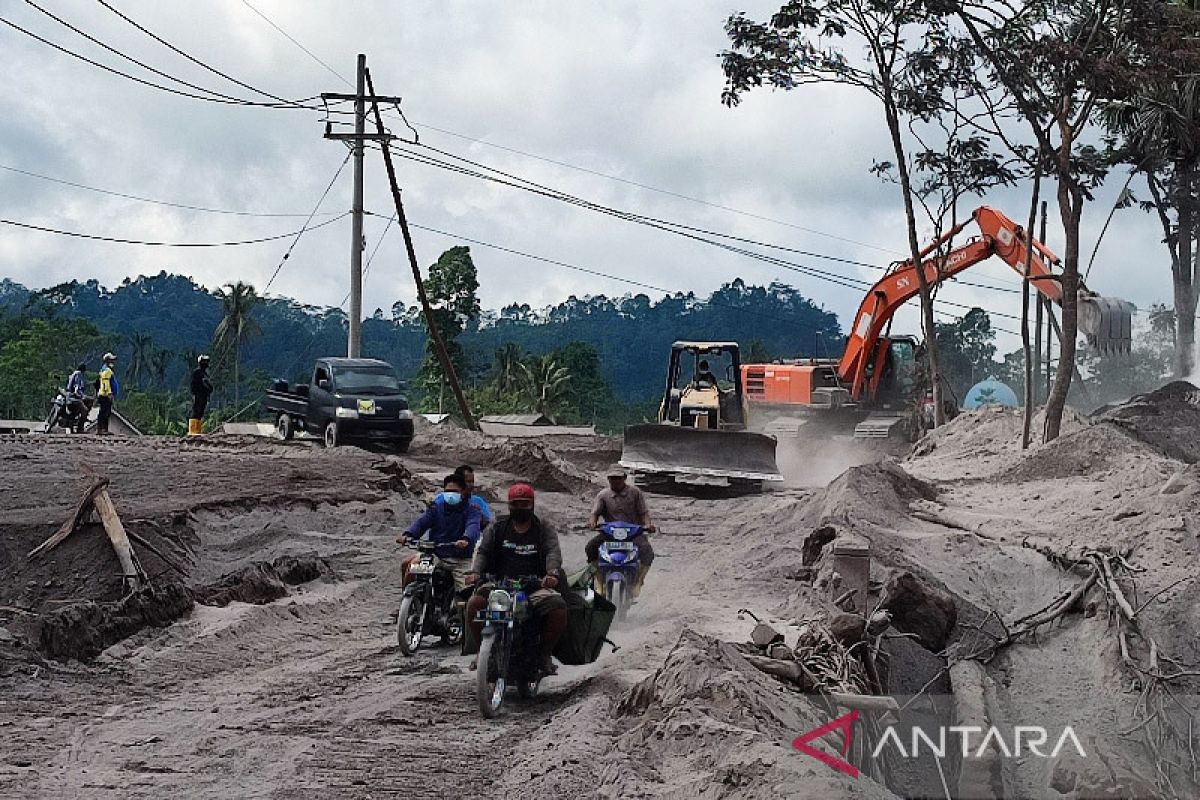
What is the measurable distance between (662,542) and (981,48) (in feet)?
35.5

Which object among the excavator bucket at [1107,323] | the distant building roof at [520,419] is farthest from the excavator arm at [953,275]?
the distant building roof at [520,419]

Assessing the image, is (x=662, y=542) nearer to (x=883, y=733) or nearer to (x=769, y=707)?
(x=883, y=733)

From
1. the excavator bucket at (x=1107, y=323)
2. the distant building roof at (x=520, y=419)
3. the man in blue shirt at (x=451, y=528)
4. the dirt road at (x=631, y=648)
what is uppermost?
the excavator bucket at (x=1107, y=323)

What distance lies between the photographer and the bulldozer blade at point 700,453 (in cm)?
2508

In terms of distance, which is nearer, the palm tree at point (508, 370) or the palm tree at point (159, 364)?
the palm tree at point (508, 370)

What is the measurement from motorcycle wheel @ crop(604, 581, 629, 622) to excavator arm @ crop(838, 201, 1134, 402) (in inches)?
575

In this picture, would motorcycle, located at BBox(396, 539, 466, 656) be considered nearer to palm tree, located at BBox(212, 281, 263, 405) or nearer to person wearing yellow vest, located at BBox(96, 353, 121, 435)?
person wearing yellow vest, located at BBox(96, 353, 121, 435)

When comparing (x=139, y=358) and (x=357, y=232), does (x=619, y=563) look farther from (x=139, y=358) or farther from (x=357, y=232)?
(x=139, y=358)

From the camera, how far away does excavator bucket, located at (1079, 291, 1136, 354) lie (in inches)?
965

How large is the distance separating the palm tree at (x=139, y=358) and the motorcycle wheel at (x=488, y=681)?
239 feet

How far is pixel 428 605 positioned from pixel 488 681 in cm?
238

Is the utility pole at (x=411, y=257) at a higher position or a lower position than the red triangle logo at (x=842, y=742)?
higher

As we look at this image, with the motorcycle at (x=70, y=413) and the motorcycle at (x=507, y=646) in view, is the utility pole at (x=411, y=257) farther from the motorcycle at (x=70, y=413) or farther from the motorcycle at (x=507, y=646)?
the motorcycle at (x=507, y=646)

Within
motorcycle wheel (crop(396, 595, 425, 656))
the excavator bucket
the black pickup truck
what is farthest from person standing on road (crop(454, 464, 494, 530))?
the black pickup truck
